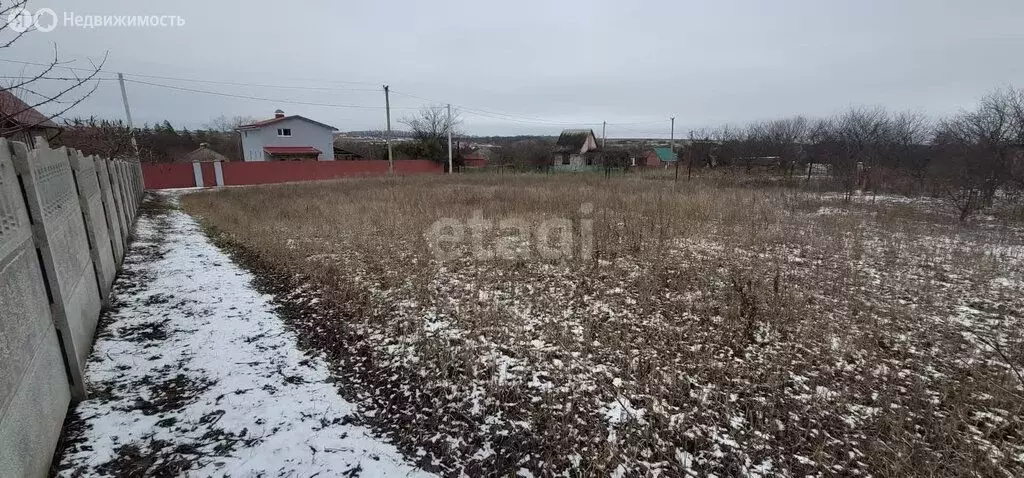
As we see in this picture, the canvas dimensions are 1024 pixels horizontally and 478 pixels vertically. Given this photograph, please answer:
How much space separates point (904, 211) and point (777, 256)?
24.8 ft

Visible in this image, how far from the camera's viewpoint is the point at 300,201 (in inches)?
468

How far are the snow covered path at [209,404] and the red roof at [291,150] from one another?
1245 inches

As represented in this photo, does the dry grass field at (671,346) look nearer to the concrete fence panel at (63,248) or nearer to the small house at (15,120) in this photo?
the concrete fence panel at (63,248)

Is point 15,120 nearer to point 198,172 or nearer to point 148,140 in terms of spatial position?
point 198,172

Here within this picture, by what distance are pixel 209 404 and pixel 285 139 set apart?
117 feet

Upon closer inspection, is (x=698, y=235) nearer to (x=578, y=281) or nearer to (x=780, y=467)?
(x=578, y=281)

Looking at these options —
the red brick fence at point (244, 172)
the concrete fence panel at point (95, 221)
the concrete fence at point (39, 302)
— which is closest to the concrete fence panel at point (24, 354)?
the concrete fence at point (39, 302)

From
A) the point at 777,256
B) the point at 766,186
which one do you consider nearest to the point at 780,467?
the point at 777,256

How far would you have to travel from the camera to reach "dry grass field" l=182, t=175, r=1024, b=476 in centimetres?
230

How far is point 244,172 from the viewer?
24.1 m

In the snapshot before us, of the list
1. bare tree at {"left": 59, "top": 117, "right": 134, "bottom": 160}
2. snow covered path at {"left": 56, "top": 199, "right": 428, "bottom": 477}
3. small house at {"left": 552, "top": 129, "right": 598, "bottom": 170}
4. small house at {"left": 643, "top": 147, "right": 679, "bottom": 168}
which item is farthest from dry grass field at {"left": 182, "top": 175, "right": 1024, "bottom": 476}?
small house at {"left": 643, "top": 147, "right": 679, "bottom": 168}

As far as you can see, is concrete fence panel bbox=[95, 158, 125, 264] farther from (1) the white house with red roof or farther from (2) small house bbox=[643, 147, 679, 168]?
(2) small house bbox=[643, 147, 679, 168]

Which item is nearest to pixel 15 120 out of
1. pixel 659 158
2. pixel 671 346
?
pixel 671 346

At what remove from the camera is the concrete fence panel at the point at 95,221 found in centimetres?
383
